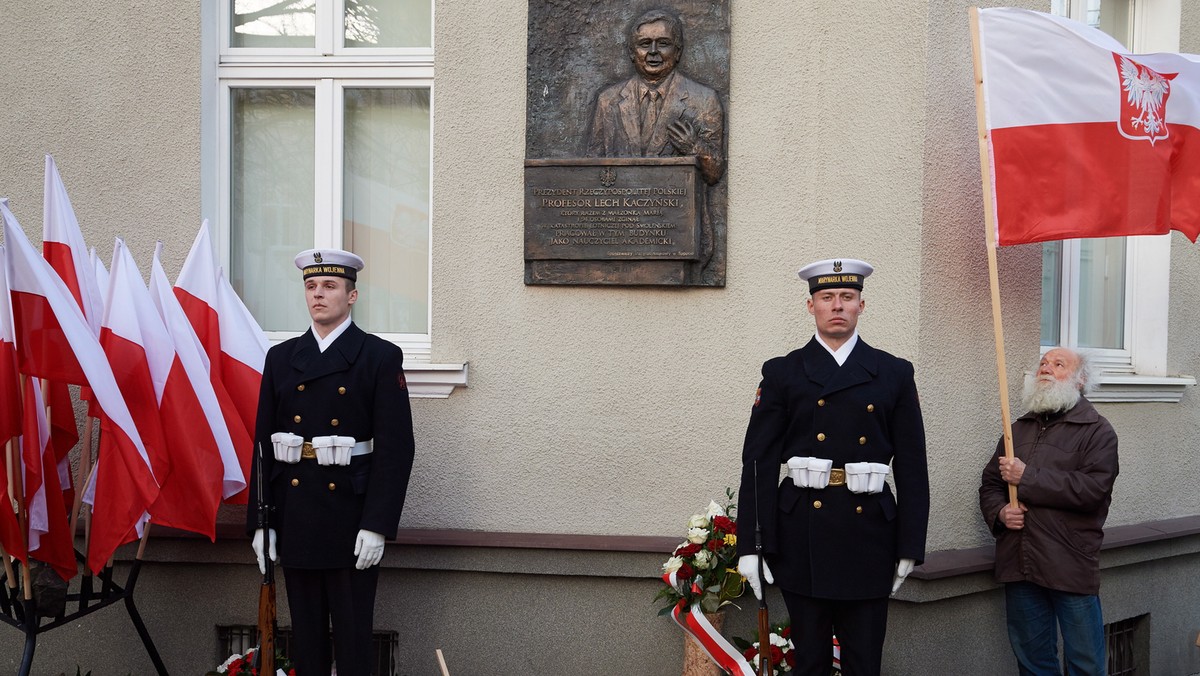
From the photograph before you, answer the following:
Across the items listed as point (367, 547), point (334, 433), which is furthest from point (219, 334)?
point (367, 547)

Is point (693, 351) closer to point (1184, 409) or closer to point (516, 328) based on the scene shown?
point (516, 328)

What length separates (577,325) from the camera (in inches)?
200

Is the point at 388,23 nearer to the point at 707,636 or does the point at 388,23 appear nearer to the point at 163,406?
the point at 163,406

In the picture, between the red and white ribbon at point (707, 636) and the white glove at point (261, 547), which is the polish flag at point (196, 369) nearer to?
the white glove at point (261, 547)

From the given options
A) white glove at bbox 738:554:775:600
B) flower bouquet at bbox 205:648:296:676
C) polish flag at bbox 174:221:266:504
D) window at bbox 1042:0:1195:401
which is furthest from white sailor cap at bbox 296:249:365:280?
window at bbox 1042:0:1195:401

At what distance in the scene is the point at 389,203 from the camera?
555cm

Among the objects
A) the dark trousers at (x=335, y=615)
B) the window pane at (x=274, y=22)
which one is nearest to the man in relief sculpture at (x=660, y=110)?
the window pane at (x=274, y=22)

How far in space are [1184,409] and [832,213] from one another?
270cm

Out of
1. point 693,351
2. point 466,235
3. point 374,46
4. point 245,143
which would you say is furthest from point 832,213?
point 245,143

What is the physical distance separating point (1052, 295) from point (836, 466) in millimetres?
2686

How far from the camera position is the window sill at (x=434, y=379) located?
5.07 metres

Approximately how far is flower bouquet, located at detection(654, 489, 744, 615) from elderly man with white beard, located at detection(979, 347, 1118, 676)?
1.25 m

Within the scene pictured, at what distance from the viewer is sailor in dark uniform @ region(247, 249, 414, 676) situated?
4.12 metres

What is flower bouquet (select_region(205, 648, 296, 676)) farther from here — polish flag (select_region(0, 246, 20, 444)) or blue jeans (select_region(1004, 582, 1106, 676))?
blue jeans (select_region(1004, 582, 1106, 676))
